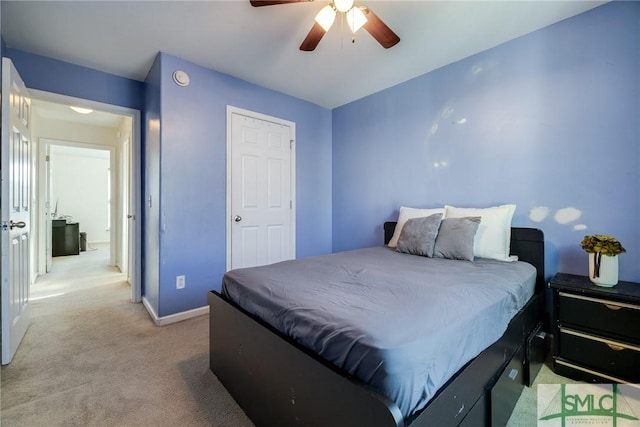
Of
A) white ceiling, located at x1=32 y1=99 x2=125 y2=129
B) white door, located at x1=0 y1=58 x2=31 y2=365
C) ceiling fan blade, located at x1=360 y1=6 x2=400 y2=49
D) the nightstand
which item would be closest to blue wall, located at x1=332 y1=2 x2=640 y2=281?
the nightstand

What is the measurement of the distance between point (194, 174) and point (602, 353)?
11.2 feet

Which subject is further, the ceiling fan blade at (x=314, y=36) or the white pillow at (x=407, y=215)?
the white pillow at (x=407, y=215)

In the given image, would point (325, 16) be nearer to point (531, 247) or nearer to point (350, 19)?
point (350, 19)

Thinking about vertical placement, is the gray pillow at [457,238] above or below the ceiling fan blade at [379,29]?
below

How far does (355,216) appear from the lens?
3.72m

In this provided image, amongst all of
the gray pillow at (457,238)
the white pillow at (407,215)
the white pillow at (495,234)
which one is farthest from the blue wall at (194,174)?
the white pillow at (495,234)

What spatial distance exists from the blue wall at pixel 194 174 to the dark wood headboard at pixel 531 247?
109 inches

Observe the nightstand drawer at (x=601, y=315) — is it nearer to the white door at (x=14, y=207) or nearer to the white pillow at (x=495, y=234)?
the white pillow at (x=495, y=234)

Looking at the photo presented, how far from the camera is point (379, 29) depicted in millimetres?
1826

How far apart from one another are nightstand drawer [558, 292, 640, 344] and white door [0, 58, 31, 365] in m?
3.67

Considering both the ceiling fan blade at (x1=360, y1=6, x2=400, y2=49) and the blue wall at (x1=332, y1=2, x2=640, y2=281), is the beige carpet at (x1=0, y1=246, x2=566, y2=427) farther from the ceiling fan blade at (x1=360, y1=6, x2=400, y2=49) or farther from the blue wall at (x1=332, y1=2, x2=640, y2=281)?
the ceiling fan blade at (x1=360, y1=6, x2=400, y2=49)

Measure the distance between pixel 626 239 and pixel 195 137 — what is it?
3.60 metres

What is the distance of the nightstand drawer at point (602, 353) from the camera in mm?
1532

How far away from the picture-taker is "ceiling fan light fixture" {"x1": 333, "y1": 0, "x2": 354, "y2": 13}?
1603mm
